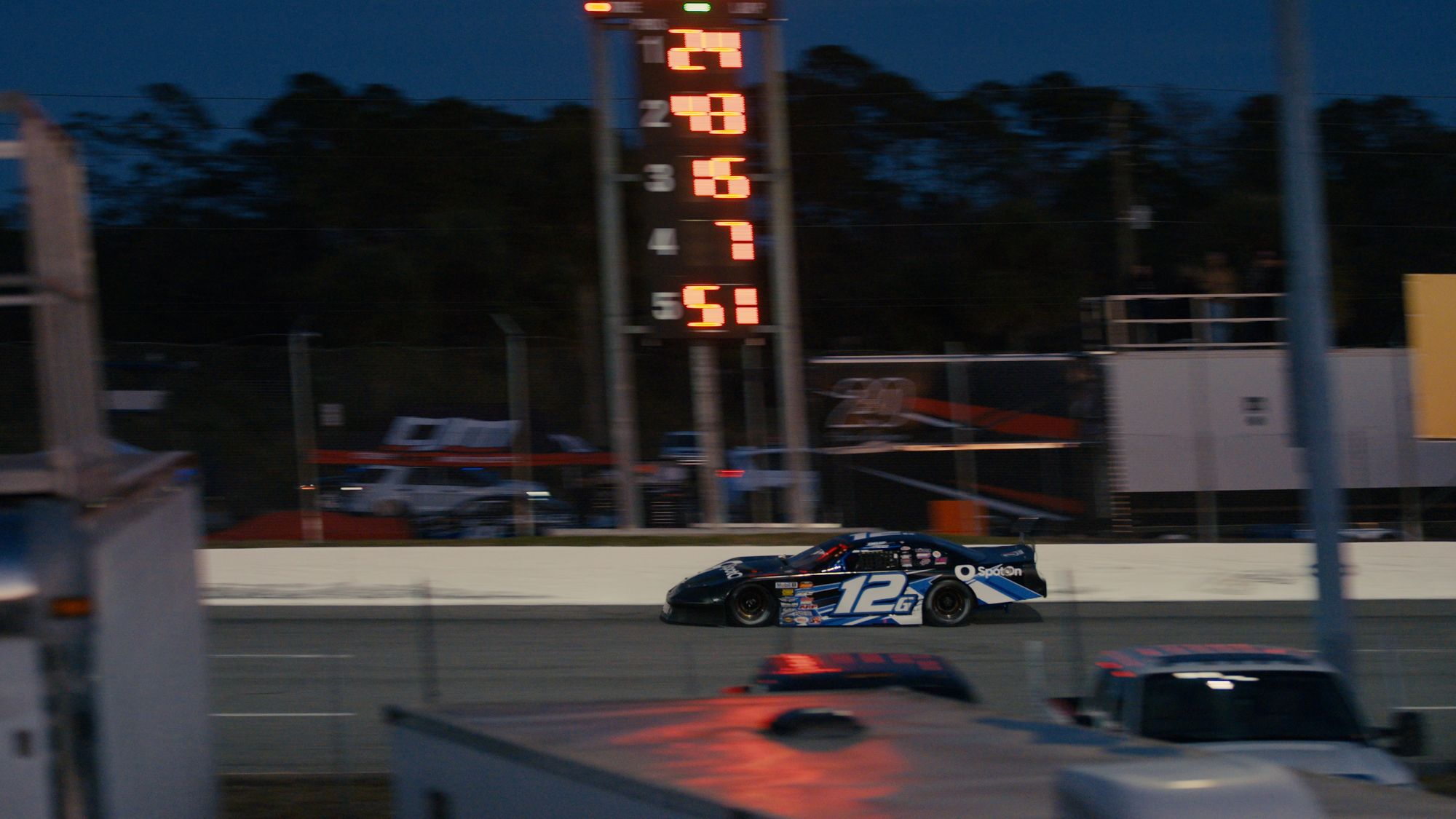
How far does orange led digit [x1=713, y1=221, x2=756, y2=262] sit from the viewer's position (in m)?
19.6

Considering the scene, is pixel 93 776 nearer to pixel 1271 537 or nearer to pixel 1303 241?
pixel 1303 241

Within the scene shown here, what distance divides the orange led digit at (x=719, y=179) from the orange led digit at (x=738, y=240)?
1.19 ft

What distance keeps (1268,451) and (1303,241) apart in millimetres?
15918

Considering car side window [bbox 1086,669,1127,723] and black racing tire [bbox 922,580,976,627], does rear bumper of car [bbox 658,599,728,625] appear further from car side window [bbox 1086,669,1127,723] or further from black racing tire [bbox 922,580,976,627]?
car side window [bbox 1086,669,1127,723]

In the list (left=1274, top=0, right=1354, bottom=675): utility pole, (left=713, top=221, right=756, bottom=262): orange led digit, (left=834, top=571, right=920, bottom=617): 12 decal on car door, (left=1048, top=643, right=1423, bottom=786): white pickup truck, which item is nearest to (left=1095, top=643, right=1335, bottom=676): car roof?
(left=1048, top=643, right=1423, bottom=786): white pickup truck

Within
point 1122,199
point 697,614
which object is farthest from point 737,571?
point 1122,199

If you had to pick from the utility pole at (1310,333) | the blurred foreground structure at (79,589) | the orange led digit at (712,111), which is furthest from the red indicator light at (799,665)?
the orange led digit at (712,111)

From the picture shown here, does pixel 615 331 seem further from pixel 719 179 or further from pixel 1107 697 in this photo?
pixel 1107 697

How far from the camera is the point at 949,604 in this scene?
15.5 metres

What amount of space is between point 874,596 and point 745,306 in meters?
5.69

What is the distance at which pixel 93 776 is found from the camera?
11.9 ft

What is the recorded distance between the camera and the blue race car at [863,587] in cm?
1530

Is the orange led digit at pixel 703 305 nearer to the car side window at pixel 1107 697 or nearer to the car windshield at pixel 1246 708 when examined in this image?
the car side window at pixel 1107 697

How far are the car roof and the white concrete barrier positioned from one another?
30.8 ft
